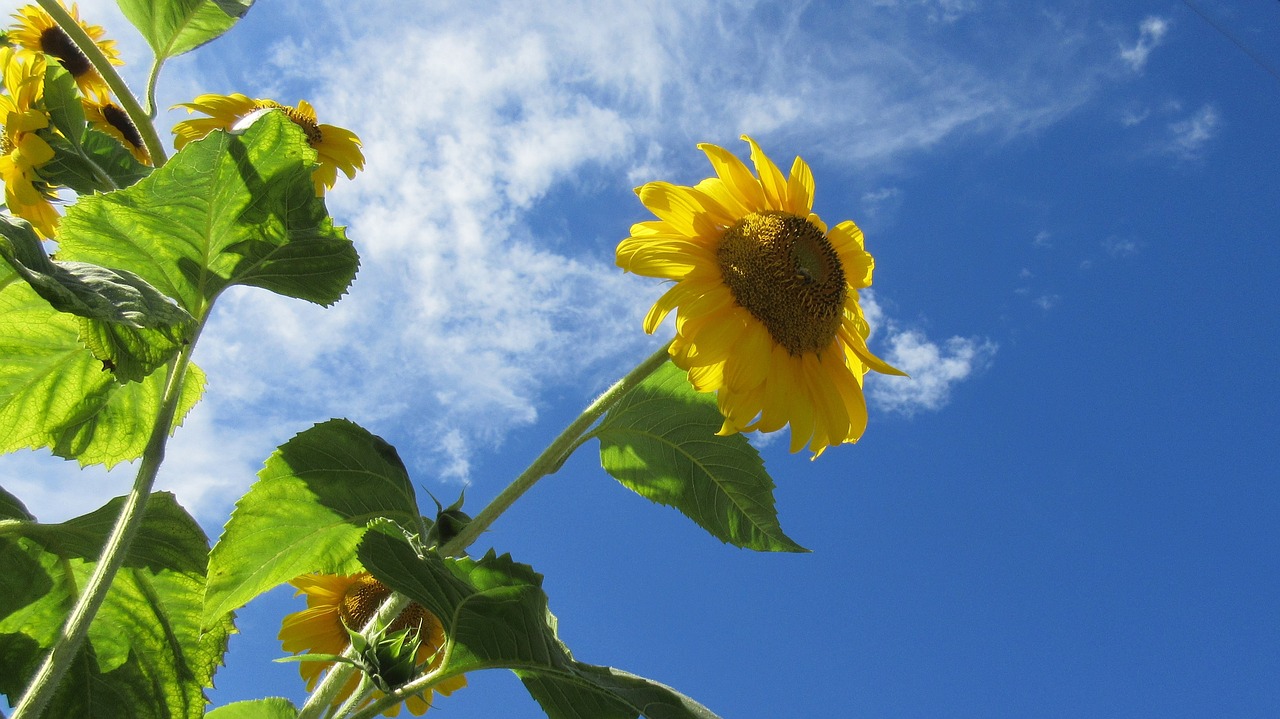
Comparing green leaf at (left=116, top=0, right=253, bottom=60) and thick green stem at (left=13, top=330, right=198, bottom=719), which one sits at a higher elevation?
green leaf at (left=116, top=0, right=253, bottom=60)

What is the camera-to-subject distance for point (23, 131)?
1.73m

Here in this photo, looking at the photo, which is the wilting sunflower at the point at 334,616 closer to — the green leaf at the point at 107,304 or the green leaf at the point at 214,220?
the green leaf at the point at 214,220

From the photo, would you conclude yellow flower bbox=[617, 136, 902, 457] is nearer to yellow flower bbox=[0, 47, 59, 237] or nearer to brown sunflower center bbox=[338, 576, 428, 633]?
brown sunflower center bbox=[338, 576, 428, 633]

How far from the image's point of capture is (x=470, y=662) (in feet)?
3.56

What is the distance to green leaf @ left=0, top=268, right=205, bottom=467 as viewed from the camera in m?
1.33

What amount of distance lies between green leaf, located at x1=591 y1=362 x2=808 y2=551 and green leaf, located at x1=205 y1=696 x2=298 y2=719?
1.63 feet

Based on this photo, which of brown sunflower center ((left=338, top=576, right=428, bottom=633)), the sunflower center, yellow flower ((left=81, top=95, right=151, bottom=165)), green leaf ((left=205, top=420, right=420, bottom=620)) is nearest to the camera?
green leaf ((left=205, top=420, right=420, bottom=620))

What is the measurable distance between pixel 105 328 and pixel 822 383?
954mm

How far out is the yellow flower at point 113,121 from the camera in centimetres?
203

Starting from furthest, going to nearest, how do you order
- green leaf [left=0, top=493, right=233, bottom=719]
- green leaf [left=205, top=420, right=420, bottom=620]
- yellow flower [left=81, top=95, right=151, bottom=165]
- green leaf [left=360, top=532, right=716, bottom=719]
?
yellow flower [left=81, top=95, right=151, bottom=165] → green leaf [left=0, top=493, right=233, bottom=719] → green leaf [left=205, top=420, right=420, bottom=620] → green leaf [left=360, top=532, right=716, bottom=719]

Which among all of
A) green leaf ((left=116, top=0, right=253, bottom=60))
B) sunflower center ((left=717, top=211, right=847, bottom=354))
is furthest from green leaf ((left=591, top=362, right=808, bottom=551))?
green leaf ((left=116, top=0, right=253, bottom=60))

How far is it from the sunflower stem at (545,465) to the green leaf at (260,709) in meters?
0.29

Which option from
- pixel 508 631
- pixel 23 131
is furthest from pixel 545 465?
pixel 23 131

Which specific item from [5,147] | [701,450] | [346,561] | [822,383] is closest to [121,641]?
[346,561]
